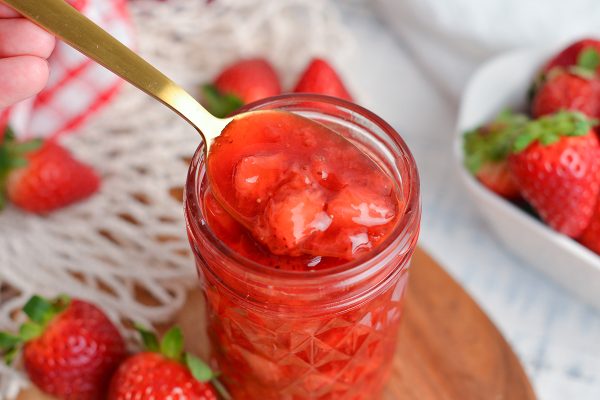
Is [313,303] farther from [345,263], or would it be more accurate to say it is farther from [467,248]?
[467,248]

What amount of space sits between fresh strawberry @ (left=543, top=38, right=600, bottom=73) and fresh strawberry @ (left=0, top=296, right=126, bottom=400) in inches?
34.9

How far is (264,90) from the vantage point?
1.40 meters

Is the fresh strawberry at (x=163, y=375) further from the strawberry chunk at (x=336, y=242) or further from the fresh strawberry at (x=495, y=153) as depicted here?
the fresh strawberry at (x=495, y=153)

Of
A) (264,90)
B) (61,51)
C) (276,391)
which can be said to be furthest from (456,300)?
(61,51)

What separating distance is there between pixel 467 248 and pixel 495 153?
211 millimetres

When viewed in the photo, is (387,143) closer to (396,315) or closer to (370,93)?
(396,315)

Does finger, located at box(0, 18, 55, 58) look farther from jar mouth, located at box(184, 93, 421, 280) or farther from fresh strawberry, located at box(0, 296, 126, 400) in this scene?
fresh strawberry, located at box(0, 296, 126, 400)

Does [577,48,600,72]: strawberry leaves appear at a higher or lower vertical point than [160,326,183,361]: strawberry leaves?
higher

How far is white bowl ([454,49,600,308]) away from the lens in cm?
124

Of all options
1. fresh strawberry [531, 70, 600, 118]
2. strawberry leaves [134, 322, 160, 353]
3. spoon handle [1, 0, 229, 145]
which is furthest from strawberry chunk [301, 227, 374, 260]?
fresh strawberry [531, 70, 600, 118]

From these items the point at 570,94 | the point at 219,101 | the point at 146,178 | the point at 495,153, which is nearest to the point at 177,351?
the point at 146,178

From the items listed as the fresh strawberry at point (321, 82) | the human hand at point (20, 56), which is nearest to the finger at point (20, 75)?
the human hand at point (20, 56)

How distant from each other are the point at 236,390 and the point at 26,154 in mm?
529

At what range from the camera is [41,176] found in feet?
4.16
